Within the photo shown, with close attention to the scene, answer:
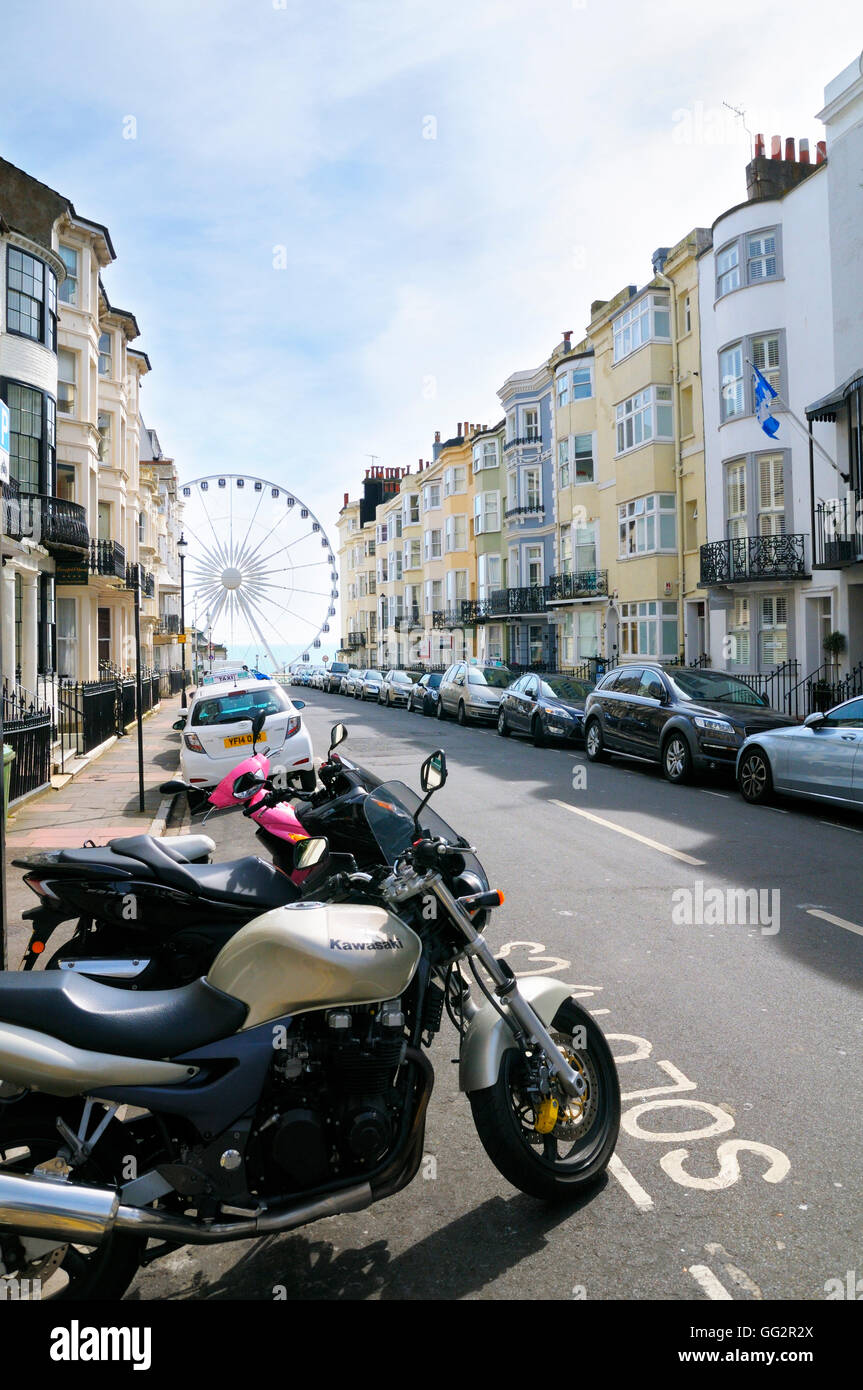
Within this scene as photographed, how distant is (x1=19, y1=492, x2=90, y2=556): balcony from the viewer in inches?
949

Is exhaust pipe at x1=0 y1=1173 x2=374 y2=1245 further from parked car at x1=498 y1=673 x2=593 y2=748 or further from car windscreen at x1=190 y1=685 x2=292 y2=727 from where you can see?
parked car at x1=498 y1=673 x2=593 y2=748

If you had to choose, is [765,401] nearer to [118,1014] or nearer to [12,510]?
[12,510]

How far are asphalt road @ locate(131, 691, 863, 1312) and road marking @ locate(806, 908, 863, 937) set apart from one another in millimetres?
51

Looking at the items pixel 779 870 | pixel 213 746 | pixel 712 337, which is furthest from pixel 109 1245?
pixel 712 337

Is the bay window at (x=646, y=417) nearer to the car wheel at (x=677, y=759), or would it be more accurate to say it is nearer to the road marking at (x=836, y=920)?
the car wheel at (x=677, y=759)

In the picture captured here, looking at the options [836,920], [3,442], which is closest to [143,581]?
[836,920]

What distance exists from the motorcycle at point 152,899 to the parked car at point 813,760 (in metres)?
7.99

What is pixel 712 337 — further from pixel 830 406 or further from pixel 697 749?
pixel 697 749

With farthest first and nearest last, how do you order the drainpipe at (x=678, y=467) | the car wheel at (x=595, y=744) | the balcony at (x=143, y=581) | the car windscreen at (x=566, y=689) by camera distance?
the balcony at (x=143, y=581), the drainpipe at (x=678, y=467), the car windscreen at (x=566, y=689), the car wheel at (x=595, y=744)

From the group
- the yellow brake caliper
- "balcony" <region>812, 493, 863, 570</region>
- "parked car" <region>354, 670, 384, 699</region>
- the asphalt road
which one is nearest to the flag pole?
"balcony" <region>812, 493, 863, 570</region>

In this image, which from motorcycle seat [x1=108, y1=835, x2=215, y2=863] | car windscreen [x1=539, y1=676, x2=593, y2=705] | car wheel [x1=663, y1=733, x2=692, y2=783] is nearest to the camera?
motorcycle seat [x1=108, y1=835, x2=215, y2=863]

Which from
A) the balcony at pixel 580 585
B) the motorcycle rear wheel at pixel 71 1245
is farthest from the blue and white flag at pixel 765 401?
the motorcycle rear wheel at pixel 71 1245

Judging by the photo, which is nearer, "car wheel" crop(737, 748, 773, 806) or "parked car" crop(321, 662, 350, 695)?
"car wheel" crop(737, 748, 773, 806)

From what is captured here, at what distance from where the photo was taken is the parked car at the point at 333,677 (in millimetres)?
63594
